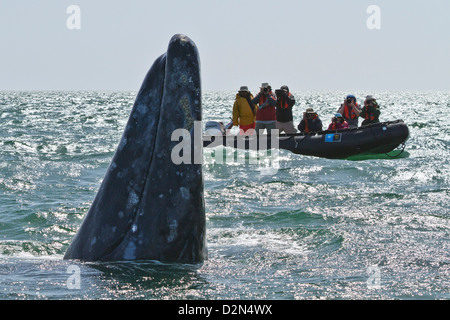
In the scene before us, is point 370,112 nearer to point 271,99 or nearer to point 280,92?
point 280,92

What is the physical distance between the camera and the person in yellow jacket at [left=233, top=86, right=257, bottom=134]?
20.4 meters

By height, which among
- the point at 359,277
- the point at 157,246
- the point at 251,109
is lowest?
the point at 359,277

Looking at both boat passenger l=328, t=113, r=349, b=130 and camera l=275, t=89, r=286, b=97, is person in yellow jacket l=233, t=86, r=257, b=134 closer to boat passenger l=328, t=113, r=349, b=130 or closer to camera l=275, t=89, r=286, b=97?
camera l=275, t=89, r=286, b=97

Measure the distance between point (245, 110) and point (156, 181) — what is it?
50.9ft

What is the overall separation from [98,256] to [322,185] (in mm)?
9191

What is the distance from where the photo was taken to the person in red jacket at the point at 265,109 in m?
20.1

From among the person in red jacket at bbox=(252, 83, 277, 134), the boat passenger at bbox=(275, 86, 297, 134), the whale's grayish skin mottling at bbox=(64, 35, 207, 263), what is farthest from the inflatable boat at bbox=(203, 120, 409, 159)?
the whale's grayish skin mottling at bbox=(64, 35, 207, 263)

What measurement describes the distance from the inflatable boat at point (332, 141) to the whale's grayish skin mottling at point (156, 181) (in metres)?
14.4

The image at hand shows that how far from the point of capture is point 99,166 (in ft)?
58.0

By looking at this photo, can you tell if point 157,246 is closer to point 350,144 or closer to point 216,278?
point 216,278

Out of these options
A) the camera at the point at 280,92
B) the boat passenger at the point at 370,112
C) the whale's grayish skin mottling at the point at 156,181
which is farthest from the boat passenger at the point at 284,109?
the whale's grayish skin mottling at the point at 156,181

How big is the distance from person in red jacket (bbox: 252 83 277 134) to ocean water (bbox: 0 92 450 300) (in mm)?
1996
